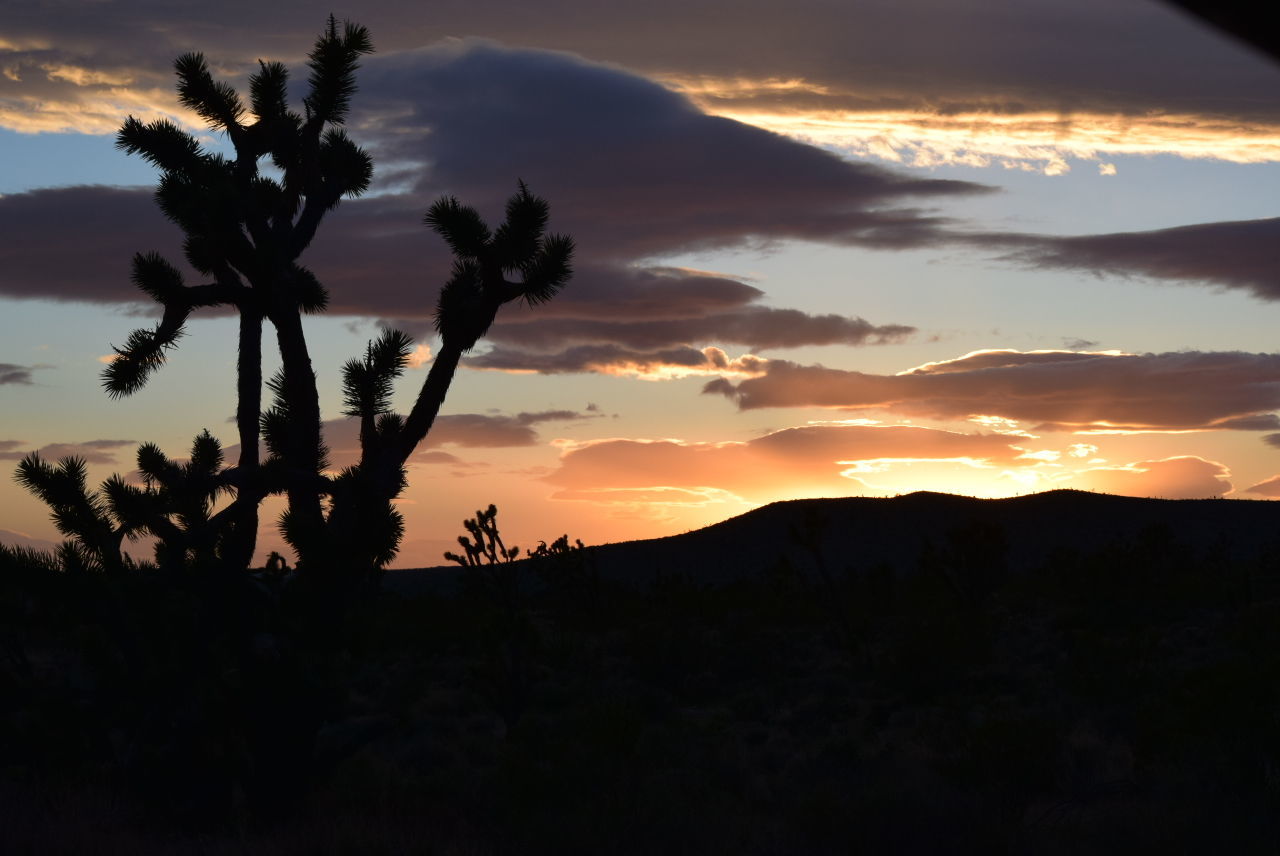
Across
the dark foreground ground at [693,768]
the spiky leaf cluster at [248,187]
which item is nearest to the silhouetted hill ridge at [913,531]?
the dark foreground ground at [693,768]

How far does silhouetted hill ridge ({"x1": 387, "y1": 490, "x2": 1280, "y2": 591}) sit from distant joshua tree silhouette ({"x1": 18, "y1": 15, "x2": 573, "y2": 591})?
61.7m

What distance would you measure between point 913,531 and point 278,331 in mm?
72277

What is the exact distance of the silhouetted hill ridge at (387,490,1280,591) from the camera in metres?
74.4

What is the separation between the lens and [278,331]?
436 inches

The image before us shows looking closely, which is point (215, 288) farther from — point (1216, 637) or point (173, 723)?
point (1216, 637)

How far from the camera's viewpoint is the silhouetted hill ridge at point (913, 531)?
244 ft

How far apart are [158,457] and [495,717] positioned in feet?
36.5

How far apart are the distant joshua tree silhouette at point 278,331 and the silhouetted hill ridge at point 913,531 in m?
61.7

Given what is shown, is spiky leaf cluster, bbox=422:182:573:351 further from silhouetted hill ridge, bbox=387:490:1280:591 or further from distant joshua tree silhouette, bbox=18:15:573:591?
silhouetted hill ridge, bbox=387:490:1280:591

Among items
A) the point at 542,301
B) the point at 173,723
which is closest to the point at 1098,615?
the point at 542,301

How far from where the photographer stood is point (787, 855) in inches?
342

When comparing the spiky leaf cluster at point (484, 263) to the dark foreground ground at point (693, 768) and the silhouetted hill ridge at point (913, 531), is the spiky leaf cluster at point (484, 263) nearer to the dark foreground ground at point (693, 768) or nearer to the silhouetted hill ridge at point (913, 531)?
the dark foreground ground at point (693, 768)

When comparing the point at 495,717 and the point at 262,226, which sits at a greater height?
the point at 262,226

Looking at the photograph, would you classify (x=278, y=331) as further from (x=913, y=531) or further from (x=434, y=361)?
(x=913, y=531)
